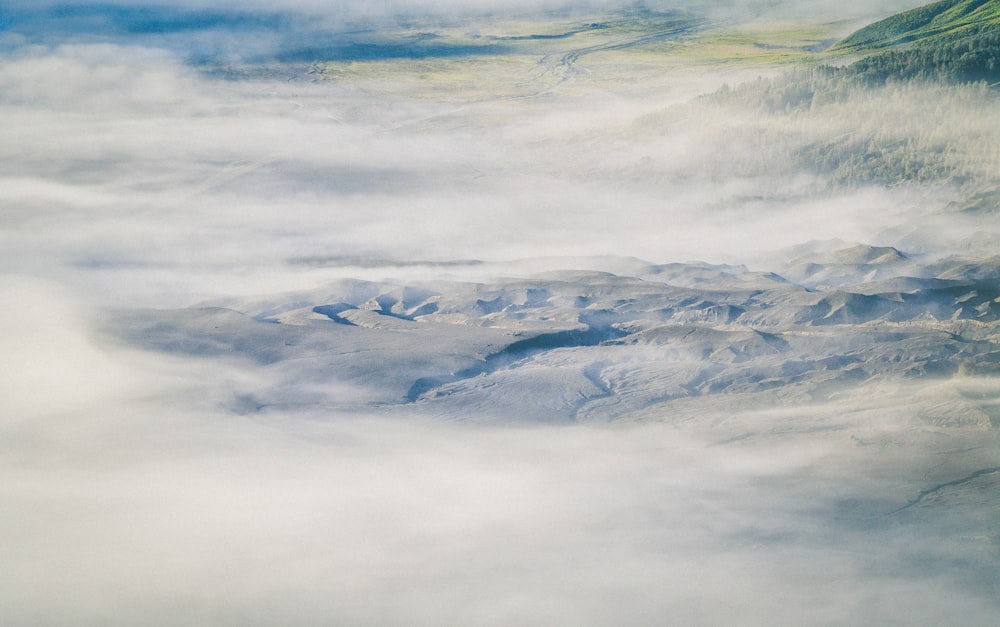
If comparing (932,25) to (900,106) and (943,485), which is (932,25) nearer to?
(900,106)

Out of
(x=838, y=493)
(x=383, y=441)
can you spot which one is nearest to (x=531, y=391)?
(x=383, y=441)

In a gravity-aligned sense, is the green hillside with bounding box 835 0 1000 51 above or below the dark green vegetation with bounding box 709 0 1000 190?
above

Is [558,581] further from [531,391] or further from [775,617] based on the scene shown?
[531,391]

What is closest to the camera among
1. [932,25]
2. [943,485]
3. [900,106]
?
[943,485]

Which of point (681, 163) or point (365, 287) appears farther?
point (681, 163)

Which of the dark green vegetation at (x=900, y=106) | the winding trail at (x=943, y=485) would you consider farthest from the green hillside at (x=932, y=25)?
the winding trail at (x=943, y=485)

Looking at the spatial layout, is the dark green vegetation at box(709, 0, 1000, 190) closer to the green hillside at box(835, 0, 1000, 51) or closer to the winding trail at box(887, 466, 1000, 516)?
the green hillside at box(835, 0, 1000, 51)

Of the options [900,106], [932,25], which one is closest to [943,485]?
[900,106]

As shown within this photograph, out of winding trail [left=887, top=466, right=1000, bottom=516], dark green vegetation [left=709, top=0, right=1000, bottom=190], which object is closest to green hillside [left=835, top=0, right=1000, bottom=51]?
dark green vegetation [left=709, top=0, right=1000, bottom=190]
